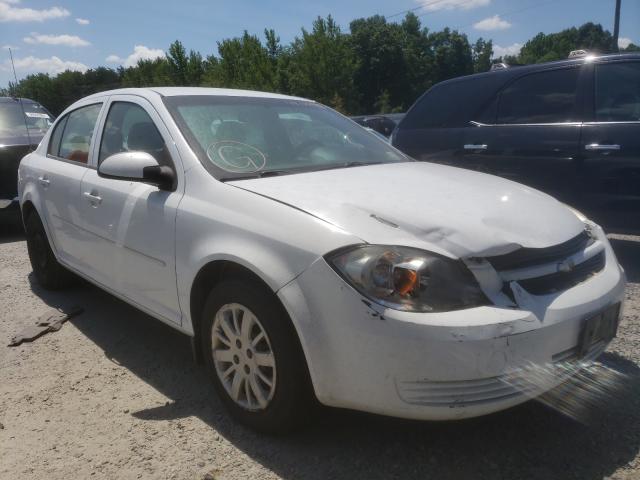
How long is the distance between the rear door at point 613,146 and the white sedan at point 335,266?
210 centimetres

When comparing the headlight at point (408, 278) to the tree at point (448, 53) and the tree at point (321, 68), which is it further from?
the tree at point (448, 53)

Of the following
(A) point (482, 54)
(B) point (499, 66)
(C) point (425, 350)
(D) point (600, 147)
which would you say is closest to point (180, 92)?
(C) point (425, 350)

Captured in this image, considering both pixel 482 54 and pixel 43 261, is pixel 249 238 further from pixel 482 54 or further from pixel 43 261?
pixel 482 54

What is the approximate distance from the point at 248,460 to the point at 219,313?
2.03 feet

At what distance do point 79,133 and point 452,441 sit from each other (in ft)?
10.5

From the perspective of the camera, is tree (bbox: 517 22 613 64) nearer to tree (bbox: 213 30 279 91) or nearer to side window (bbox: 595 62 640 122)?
tree (bbox: 213 30 279 91)

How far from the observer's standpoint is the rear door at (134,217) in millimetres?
2758

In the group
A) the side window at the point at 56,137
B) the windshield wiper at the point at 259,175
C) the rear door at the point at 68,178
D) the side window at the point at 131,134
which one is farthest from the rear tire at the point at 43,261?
the windshield wiper at the point at 259,175

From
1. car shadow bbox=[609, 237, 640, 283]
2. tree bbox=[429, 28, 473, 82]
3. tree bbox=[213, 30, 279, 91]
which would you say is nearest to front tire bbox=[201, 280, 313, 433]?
car shadow bbox=[609, 237, 640, 283]

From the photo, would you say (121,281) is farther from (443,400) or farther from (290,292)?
(443,400)

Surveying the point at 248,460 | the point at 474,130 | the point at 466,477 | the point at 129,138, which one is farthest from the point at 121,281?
the point at 474,130

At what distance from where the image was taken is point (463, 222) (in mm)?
2176

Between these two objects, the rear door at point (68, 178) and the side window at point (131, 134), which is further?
the rear door at point (68, 178)

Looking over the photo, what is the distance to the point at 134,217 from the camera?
116 inches
